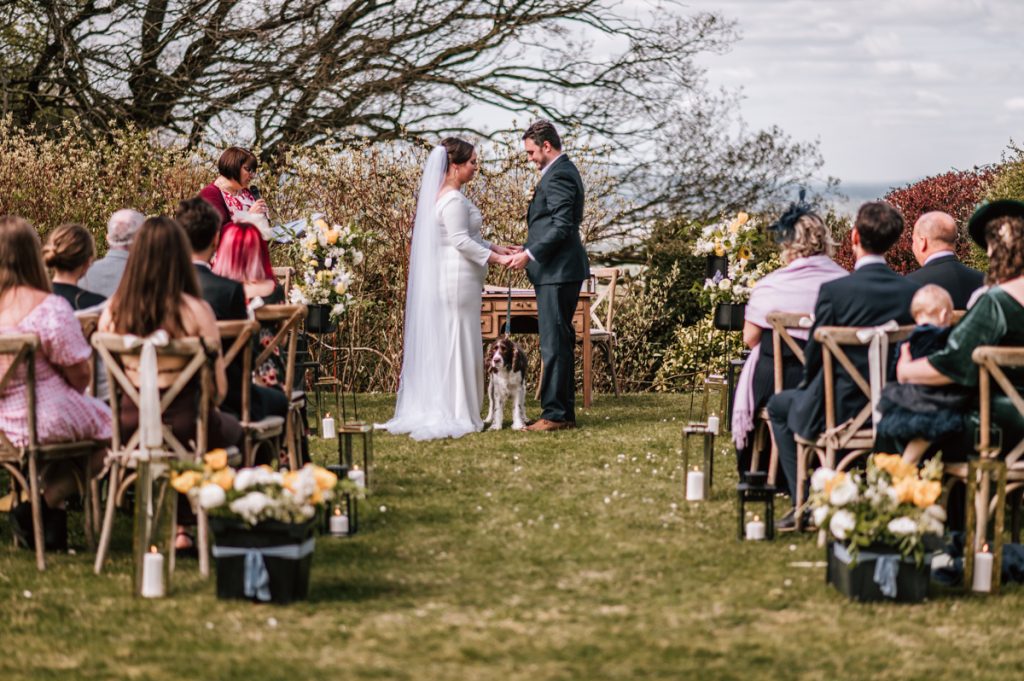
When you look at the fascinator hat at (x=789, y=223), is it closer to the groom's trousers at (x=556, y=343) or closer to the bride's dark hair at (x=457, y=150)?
the groom's trousers at (x=556, y=343)

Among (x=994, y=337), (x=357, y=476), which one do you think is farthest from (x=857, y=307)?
(x=357, y=476)

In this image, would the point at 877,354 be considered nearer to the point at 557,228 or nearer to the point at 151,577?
the point at 151,577

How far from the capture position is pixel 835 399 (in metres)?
6.16

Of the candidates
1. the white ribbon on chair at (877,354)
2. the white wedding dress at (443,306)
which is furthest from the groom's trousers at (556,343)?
the white ribbon on chair at (877,354)

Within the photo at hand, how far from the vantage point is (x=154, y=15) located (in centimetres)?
1706

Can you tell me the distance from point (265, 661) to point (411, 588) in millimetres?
1085

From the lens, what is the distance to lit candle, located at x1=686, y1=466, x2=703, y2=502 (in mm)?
7195

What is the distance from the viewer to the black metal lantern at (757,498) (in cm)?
604

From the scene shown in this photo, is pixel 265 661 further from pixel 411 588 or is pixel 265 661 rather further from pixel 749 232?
pixel 749 232

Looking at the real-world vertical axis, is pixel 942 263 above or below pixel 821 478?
above

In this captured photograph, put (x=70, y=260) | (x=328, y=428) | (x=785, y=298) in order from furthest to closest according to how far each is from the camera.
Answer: (x=328, y=428)
(x=785, y=298)
(x=70, y=260)

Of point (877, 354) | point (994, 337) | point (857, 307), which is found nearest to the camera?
point (994, 337)

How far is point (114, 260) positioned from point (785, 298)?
11.6 feet

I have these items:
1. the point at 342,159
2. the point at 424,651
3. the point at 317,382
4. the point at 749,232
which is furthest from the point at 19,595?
the point at 342,159
